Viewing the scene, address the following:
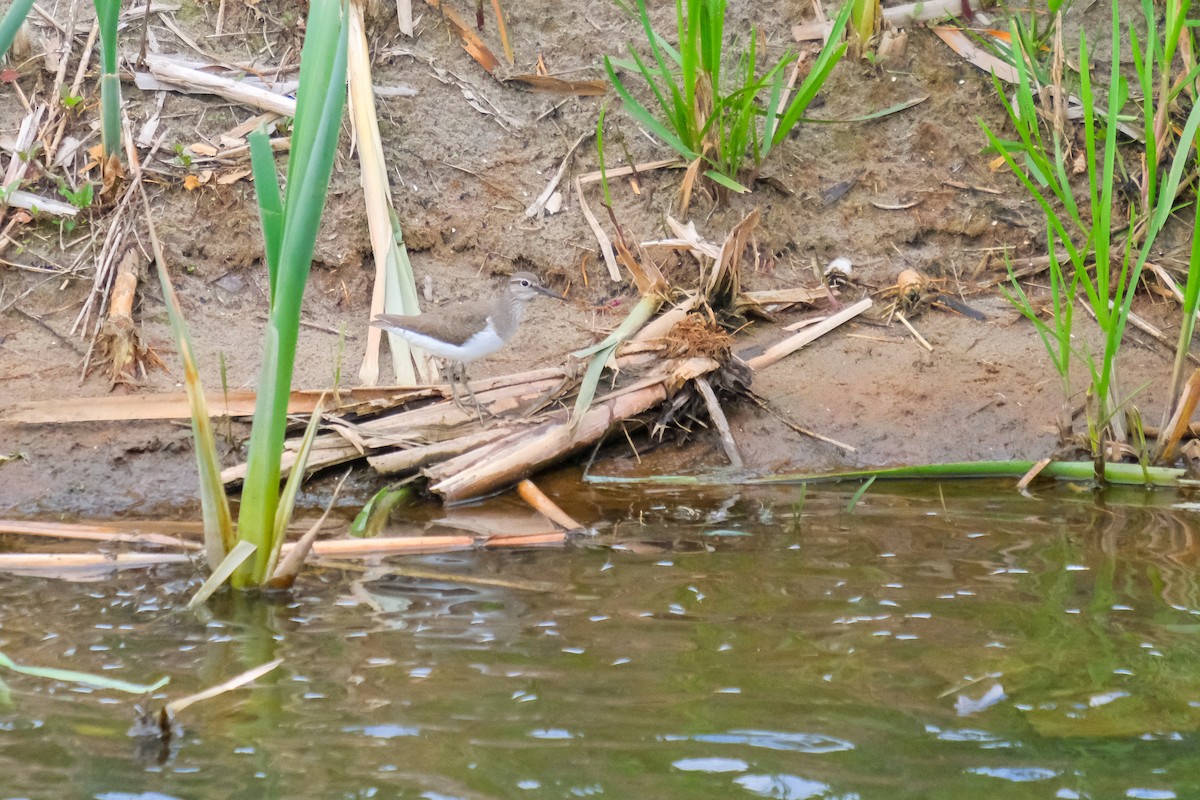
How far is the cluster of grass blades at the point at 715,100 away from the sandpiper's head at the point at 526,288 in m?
1.13

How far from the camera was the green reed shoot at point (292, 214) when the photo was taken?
11.6 feet

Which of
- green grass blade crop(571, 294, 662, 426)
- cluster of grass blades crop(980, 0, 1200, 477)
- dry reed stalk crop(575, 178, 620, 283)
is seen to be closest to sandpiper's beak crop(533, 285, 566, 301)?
dry reed stalk crop(575, 178, 620, 283)

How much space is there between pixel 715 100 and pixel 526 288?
1.45 meters

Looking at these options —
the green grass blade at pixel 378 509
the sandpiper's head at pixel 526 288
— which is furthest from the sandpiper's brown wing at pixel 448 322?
the green grass blade at pixel 378 509

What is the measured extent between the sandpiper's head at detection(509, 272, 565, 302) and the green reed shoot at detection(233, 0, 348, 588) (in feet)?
8.02

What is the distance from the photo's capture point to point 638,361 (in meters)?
5.81

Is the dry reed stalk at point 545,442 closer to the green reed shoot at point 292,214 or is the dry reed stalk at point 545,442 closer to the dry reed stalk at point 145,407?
the dry reed stalk at point 145,407

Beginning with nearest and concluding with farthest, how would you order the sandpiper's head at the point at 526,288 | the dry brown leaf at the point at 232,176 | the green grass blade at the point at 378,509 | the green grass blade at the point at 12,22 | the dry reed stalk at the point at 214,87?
the green grass blade at the point at 12,22
the green grass blade at the point at 378,509
the sandpiper's head at the point at 526,288
the dry brown leaf at the point at 232,176
the dry reed stalk at the point at 214,87

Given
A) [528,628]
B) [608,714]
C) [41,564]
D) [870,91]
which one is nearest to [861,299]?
[870,91]

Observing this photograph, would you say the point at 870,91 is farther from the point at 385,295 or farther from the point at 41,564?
the point at 41,564

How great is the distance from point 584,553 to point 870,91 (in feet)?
13.5

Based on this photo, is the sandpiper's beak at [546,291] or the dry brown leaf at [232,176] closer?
the sandpiper's beak at [546,291]

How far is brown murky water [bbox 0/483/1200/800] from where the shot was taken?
3020 millimetres

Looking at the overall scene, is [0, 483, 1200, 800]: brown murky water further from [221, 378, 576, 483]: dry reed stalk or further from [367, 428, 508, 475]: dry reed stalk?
[221, 378, 576, 483]: dry reed stalk
